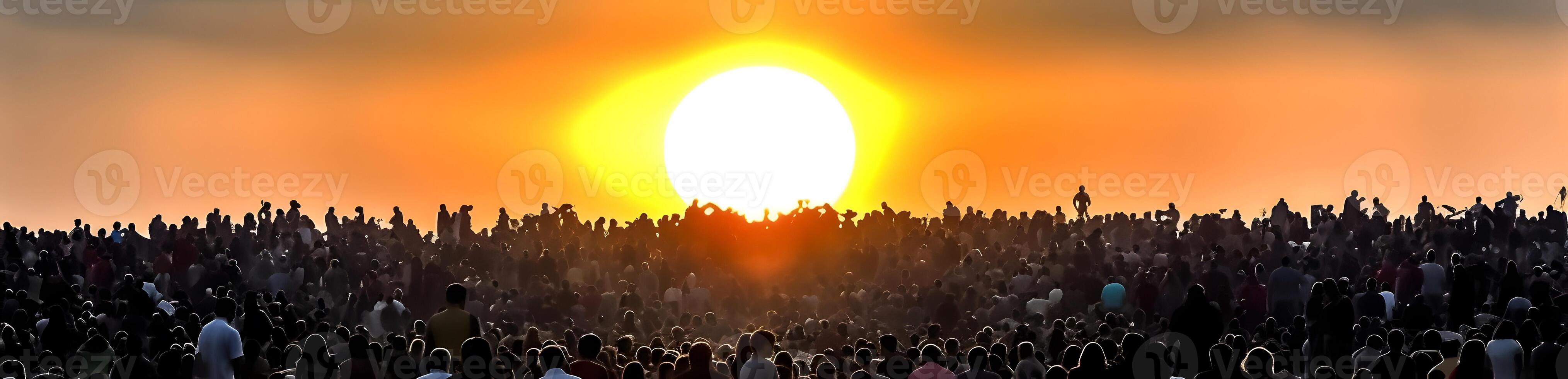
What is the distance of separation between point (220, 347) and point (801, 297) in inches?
593

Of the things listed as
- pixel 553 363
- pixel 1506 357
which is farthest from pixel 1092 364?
pixel 1506 357

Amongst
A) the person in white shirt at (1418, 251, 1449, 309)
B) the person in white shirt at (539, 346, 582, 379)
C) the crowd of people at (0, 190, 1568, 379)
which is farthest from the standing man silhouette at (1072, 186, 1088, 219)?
the person in white shirt at (539, 346, 582, 379)

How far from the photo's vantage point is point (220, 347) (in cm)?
1241

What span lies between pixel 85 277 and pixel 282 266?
326 cm

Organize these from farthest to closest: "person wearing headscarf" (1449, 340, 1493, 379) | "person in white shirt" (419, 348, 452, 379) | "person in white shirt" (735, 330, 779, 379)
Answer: "person wearing headscarf" (1449, 340, 1493, 379), "person in white shirt" (735, 330, 779, 379), "person in white shirt" (419, 348, 452, 379)

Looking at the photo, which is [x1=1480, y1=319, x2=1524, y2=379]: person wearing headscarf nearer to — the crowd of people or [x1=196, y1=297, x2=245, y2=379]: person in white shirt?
the crowd of people

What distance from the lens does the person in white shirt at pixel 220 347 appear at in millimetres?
12398

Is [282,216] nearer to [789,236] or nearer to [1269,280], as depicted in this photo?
[789,236]

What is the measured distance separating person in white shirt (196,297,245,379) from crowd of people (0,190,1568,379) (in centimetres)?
2

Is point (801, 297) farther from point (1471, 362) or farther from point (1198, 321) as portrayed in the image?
→ point (1471, 362)

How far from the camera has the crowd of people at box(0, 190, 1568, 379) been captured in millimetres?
12461

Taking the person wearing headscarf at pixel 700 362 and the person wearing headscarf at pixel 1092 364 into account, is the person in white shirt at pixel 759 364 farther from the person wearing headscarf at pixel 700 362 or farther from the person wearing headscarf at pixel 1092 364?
the person wearing headscarf at pixel 1092 364

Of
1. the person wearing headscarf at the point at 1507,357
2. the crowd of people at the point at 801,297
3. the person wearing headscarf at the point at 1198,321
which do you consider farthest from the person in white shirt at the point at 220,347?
the person wearing headscarf at the point at 1507,357

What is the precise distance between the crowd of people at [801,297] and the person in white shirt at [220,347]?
0.02 metres
